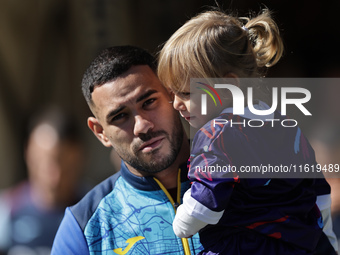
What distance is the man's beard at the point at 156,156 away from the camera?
2392mm

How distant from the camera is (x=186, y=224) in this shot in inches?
80.4

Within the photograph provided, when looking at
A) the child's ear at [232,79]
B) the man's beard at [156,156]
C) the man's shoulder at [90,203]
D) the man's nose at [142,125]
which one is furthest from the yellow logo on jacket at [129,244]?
the child's ear at [232,79]

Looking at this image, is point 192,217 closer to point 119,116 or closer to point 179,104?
point 179,104

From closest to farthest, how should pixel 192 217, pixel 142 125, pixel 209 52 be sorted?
1. pixel 192 217
2. pixel 209 52
3. pixel 142 125

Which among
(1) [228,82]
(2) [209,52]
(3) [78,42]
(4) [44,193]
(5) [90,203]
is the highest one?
(2) [209,52]

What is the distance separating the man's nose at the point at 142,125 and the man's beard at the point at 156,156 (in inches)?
1.0

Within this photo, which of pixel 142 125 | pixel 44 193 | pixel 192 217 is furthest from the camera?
pixel 44 193

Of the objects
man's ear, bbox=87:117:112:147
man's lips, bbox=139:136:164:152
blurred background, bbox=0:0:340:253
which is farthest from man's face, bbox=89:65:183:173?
blurred background, bbox=0:0:340:253

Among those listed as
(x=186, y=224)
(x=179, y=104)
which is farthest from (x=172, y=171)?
(x=186, y=224)

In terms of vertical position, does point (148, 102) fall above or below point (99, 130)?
above

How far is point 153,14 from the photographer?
5.97 m

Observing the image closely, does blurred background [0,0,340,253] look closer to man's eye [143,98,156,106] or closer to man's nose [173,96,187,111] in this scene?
man's eye [143,98,156,106]

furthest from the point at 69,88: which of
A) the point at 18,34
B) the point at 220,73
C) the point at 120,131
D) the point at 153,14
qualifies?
the point at 220,73

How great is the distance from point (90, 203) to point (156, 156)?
0.40m
